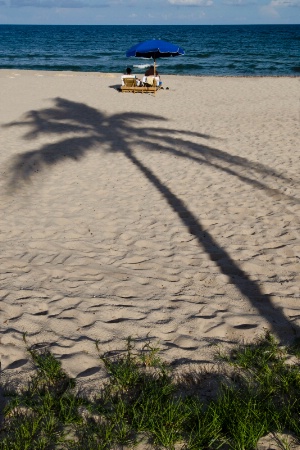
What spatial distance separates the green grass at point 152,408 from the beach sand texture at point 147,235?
253 millimetres

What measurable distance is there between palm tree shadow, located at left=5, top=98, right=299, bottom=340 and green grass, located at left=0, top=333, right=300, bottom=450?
0.75 metres

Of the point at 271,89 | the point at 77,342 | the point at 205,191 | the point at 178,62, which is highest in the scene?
the point at 178,62

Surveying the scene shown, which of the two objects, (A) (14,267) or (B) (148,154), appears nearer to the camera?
(A) (14,267)

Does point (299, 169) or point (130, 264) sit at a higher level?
point (299, 169)

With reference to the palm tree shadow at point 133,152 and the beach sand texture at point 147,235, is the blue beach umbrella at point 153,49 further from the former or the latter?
the beach sand texture at point 147,235

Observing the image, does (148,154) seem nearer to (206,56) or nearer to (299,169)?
(299,169)

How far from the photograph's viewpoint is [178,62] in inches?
1437

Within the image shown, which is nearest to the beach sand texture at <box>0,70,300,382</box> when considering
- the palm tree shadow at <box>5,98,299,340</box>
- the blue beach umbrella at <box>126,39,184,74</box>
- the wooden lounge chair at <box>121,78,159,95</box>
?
the palm tree shadow at <box>5,98,299,340</box>

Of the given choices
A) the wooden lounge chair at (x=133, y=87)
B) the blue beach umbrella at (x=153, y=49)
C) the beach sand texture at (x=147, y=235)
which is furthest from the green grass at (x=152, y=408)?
the wooden lounge chair at (x=133, y=87)

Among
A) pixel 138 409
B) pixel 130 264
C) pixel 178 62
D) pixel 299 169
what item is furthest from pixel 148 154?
pixel 178 62

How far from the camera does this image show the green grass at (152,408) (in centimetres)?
257

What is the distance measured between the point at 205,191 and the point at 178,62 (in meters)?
32.1

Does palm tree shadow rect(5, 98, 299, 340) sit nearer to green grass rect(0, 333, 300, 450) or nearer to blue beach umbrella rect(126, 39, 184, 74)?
green grass rect(0, 333, 300, 450)

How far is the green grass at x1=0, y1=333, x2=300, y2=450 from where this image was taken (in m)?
2.57
